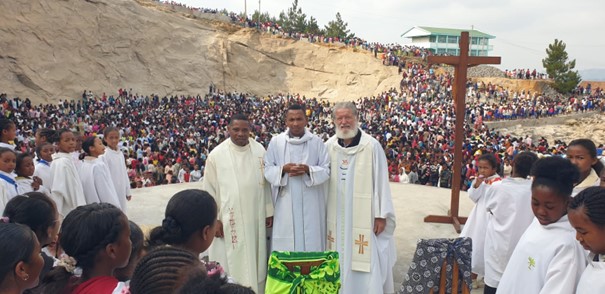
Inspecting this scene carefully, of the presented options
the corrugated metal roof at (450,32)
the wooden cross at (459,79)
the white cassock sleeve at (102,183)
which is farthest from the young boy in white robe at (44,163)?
the corrugated metal roof at (450,32)

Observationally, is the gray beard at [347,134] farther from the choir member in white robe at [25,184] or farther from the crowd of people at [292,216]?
the choir member in white robe at [25,184]

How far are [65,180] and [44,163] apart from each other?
399 mm

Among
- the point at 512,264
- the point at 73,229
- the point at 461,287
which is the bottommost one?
the point at 461,287

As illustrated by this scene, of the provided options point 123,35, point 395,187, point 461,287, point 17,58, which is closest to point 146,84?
point 123,35

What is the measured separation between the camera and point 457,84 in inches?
266

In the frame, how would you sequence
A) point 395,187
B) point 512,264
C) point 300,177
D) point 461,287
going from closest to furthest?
point 512,264 < point 461,287 < point 300,177 < point 395,187

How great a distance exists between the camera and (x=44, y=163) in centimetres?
504

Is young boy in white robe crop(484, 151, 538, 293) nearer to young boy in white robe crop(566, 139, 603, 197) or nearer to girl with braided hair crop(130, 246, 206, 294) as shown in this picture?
young boy in white robe crop(566, 139, 603, 197)

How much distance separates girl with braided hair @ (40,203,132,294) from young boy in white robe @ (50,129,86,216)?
3127 millimetres

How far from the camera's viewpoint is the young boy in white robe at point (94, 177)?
516cm

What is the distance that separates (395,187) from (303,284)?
303 inches

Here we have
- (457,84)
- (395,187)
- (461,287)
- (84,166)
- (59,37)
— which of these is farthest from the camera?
(59,37)

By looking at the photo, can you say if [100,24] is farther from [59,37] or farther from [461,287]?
[461,287]

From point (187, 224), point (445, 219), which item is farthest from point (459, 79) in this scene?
point (187, 224)
